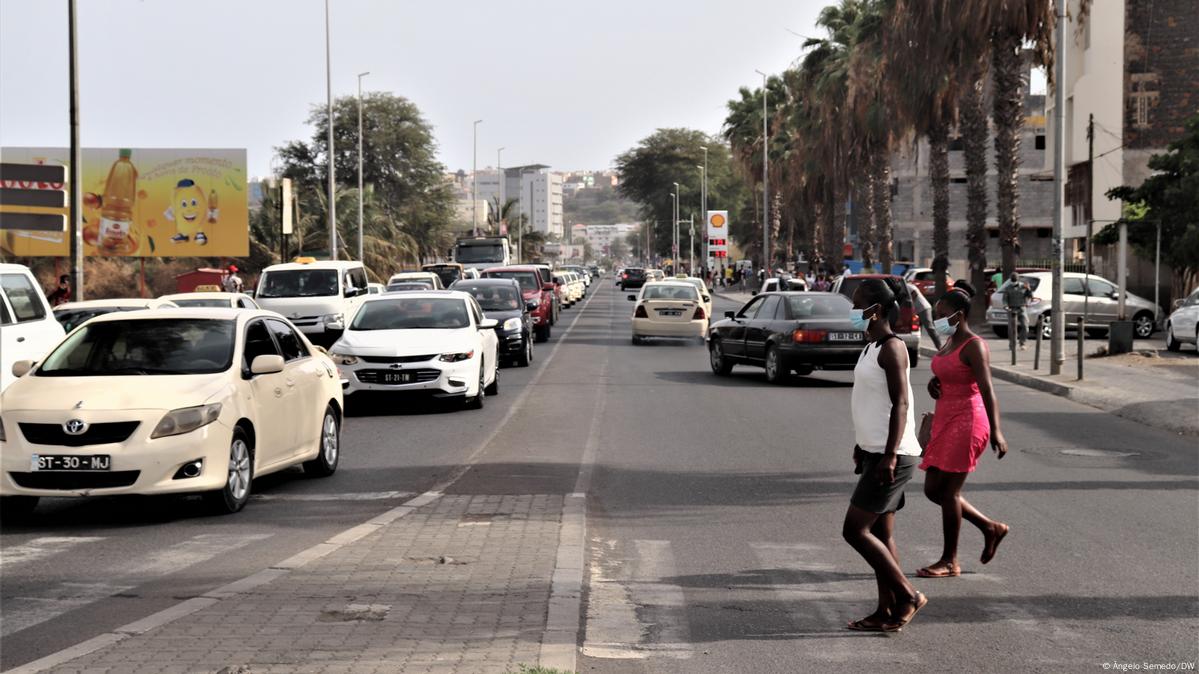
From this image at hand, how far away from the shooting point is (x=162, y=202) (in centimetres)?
5831

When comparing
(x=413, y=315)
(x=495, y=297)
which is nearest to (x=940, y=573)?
(x=413, y=315)

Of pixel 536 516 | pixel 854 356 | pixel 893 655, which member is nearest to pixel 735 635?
pixel 893 655

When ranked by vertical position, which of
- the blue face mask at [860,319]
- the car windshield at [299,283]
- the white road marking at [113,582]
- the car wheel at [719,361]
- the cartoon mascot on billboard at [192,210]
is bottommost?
the white road marking at [113,582]

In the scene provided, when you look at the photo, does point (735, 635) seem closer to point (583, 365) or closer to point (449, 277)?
point (583, 365)

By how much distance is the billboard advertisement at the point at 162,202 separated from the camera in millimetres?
57781

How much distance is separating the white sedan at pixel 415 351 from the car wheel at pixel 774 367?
5357mm

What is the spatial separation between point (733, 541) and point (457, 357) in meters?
9.17

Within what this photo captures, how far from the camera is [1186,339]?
1121 inches

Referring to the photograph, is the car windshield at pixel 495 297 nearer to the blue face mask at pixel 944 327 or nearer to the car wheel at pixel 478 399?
the car wheel at pixel 478 399

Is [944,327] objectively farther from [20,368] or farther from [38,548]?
[20,368]

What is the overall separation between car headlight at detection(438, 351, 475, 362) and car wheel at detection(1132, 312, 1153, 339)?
878 inches

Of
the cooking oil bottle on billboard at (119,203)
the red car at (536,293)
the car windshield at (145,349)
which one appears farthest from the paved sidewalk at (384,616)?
the cooking oil bottle on billboard at (119,203)

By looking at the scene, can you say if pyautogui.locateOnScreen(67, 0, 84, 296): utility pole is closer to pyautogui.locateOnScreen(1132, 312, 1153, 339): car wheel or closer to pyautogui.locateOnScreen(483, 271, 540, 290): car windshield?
pyautogui.locateOnScreen(483, 271, 540, 290): car windshield

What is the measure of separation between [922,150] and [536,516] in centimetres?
7994
